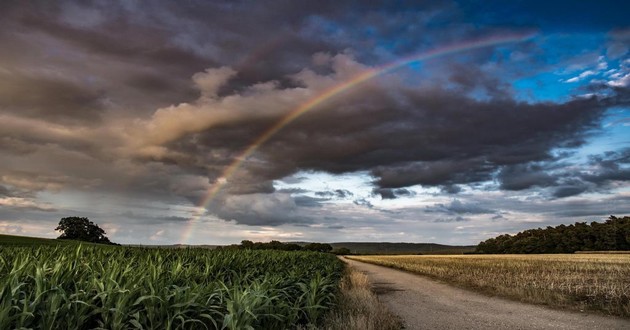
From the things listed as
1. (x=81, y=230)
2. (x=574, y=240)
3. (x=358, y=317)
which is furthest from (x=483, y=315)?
(x=574, y=240)

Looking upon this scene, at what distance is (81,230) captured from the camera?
91.4 m

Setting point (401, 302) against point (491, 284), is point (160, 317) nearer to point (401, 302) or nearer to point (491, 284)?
point (401, 302)

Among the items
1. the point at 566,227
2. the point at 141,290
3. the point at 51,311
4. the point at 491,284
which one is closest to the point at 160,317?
the point at 141,290

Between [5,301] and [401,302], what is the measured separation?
20.4 meters

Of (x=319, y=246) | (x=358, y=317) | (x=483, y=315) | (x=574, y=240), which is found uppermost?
(x=574, y=240)

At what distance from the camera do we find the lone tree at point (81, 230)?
3541 inches

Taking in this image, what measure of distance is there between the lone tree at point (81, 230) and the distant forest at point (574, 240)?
133 metres

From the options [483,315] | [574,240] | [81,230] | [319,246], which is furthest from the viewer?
[319,246]

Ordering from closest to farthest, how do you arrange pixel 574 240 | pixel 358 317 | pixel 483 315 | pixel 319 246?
pixel 358 317 < pixel 483 315 < pixel 574 240 < pixel 319 246

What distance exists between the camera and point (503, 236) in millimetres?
170250

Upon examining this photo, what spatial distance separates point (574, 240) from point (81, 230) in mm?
146039

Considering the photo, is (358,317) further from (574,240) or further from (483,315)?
(574,240)

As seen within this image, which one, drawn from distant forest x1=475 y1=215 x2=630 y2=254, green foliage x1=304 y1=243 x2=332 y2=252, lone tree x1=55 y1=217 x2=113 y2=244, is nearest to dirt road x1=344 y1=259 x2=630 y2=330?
→ lone tree x1=55 y1=217 x2=113 y2=244

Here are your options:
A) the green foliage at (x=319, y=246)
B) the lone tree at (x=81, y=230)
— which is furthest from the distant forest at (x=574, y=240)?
the lone tree at (x=81, y=230)
